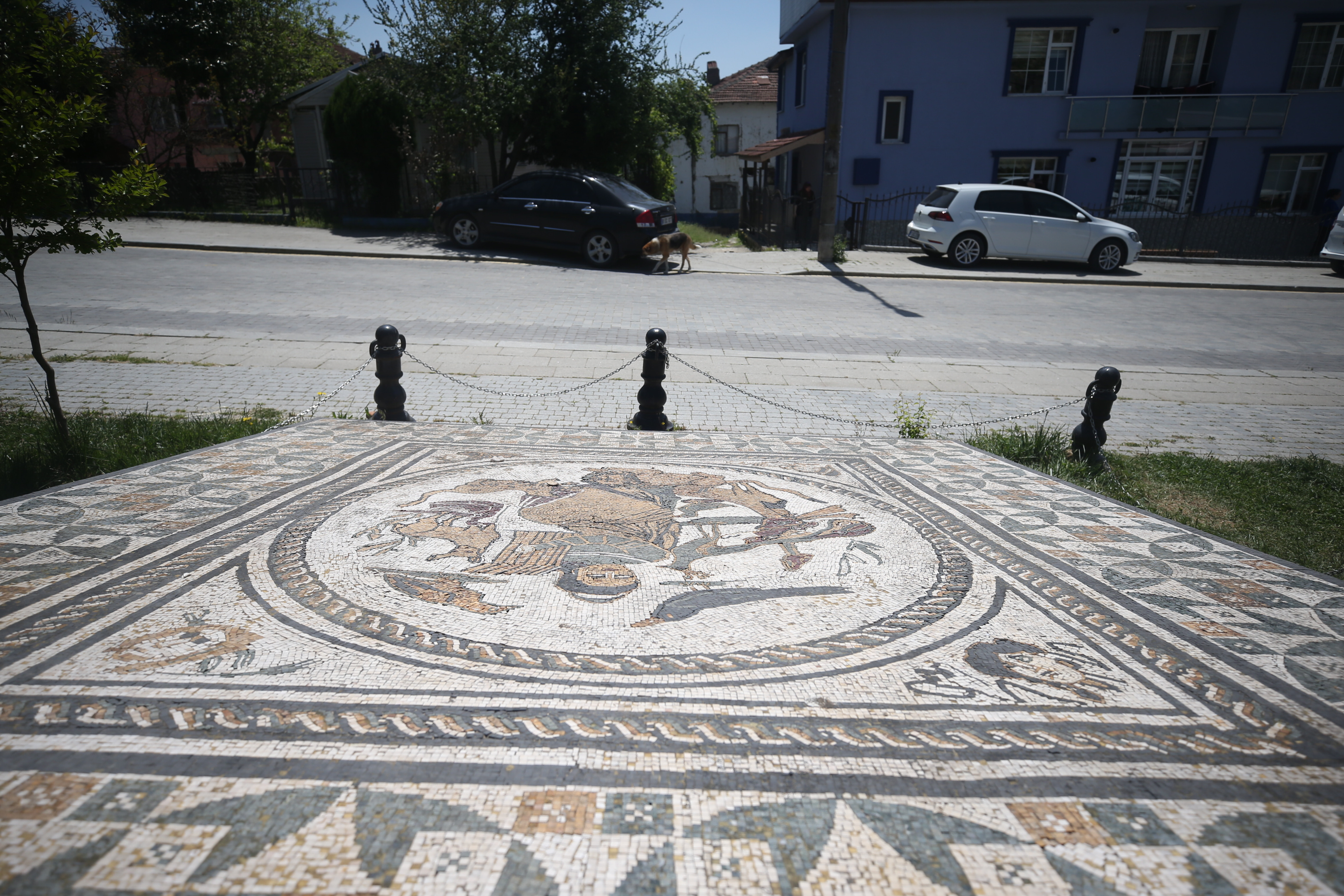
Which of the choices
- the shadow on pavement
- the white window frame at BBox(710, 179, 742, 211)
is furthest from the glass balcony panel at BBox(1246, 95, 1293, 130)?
the white window frame at BBox(710, 179, 742, 211)

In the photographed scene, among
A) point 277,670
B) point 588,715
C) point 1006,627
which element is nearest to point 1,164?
point 277,670

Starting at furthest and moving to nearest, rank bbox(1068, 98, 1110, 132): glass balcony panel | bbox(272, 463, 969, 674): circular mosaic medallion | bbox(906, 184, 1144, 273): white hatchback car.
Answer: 1. bbox(1068, 98, 1110, 132): glass balcony panel
2. bbox(906, 184, 1144, 273): white hatchback car
3. bbox(272, 463, 969, 674): circular mosaic medallion

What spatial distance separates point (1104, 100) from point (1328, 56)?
684 cm

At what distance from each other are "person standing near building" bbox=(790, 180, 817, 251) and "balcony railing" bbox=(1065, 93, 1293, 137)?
767 cm

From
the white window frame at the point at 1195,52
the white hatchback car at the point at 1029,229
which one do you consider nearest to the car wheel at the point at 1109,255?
the white hatchback car at the point at 1029,229

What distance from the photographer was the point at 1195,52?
2152cm

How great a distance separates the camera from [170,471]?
176 inches

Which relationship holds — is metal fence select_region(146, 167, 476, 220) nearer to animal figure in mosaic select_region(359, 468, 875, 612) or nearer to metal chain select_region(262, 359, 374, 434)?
metal chain select_region(262, 359, 374, 434)

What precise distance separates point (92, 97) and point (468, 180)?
52.3 ft


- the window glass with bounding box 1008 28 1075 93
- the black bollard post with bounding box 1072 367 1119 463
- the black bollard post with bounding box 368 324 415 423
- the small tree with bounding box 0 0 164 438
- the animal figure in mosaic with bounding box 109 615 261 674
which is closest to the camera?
the animal figure in mosaic with bounding box 109 615 261 674

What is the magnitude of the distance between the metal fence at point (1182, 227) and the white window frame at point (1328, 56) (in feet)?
12.1

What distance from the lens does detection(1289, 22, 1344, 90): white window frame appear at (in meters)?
20.7

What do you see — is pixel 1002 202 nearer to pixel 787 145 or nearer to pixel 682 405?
pixel 787 145

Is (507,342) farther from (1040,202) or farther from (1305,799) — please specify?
(1040,202)
